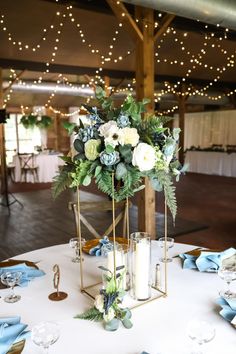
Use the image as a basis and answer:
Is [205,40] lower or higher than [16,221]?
higher

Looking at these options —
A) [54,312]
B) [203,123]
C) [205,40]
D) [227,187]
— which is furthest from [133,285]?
[203,123]

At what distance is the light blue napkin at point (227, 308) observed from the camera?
3.87ft

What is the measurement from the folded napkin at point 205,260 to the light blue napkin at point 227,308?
0.30 m

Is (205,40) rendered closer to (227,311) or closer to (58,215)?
(58,215)

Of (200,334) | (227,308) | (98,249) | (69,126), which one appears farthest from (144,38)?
(200,334)

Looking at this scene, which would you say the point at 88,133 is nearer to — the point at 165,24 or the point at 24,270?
the point at 24,270

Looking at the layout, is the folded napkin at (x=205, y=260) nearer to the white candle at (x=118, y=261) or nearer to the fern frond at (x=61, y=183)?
the white candle at (x=118, y=261)

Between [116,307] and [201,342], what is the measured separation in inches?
11.9

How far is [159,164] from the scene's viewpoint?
120 cm

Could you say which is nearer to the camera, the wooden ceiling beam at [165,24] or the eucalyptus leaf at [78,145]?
the eucalyptus leaf at [78,145]

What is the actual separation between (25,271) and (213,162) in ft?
31.5

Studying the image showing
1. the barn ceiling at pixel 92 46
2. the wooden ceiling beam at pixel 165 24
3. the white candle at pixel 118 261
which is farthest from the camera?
the barn ceiling at pixel 92 46

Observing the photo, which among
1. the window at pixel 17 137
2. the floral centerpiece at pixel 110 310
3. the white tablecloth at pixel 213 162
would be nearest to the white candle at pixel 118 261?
the floral centerpiece at pixel 110 310

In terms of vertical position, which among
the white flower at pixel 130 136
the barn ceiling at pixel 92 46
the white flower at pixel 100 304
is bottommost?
the white flower at pixel 100 304
